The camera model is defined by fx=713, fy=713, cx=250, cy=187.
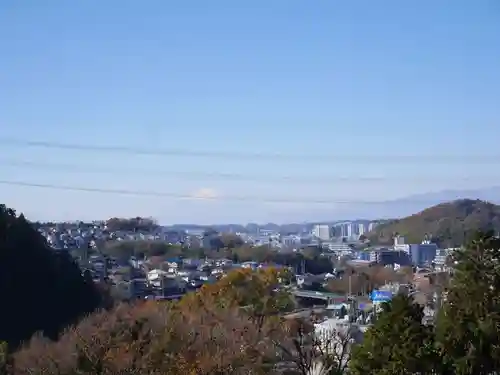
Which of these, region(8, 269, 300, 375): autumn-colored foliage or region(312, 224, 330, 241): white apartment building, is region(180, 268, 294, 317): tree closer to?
region(8, 269, 300, 375): autumn-colored foliage

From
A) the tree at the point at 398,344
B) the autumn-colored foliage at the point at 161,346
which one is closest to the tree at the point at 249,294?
the autumn-colored foliage at the point at 161,346

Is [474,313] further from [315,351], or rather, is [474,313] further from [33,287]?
[33,287]

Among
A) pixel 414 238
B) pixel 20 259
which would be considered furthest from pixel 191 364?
pixel 414 238

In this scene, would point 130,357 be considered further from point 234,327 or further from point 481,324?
point 481,324

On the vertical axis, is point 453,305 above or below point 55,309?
above

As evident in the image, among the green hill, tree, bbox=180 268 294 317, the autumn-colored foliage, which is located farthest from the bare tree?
the green hill

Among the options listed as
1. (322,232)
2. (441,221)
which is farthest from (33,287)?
(322,232)
